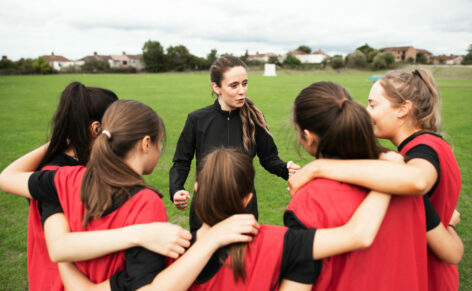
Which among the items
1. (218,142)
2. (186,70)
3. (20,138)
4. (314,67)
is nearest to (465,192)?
(218,142)

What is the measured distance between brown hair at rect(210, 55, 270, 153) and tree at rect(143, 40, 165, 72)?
268 ft

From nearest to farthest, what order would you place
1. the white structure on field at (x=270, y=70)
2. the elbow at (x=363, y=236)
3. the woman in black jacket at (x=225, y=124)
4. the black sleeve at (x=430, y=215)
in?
the elbow at (x=363, y=236) → the black sleeve at (x=430, y=215) → the woman in black jacket at (x=225, y=124) → the white structure on field at (x=270, y=70)

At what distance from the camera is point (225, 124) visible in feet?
10.2

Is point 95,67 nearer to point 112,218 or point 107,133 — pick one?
point 107,133

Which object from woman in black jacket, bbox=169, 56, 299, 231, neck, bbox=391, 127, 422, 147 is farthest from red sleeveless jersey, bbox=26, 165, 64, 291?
neck, bbox=391, 127, 422, 147

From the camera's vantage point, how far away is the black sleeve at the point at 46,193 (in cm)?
157

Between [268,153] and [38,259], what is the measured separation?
2.24 m

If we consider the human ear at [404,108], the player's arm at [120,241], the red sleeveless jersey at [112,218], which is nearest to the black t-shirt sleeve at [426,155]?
the human ear at [404,108]

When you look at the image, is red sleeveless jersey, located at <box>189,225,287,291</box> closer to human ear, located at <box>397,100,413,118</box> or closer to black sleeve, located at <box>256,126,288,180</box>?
human ear, located at <box>397,100,413,118</box>

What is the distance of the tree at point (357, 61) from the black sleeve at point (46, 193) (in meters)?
74.7

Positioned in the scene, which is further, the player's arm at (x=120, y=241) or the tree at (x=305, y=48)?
the tree at (x=305, y=48)

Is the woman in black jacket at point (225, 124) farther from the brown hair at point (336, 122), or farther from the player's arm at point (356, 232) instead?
the player's arm at point (356, 232)

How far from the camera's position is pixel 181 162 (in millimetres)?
3141

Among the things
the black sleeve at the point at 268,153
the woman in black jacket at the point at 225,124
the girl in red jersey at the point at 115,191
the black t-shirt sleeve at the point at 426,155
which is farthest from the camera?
the black sleeve at the point at 268,153
